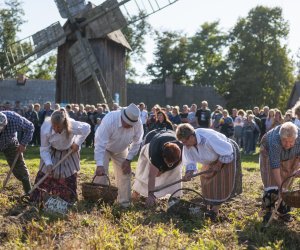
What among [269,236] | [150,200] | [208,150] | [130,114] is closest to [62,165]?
[130,114]

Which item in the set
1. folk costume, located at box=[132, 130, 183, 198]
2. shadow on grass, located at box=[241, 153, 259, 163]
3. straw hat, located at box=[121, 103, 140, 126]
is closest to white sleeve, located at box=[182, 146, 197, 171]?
folk costume, located at box=[132, 130, 183, 198]

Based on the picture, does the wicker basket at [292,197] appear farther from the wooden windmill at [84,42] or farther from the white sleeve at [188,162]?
the wooden windmill at [84,42]

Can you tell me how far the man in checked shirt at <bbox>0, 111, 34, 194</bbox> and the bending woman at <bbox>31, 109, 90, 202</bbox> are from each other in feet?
1.62

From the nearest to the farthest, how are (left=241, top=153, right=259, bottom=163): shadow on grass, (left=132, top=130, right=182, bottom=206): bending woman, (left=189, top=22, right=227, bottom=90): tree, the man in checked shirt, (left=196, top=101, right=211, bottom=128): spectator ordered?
(left=132, top=130, right=182, bottom=206): bending woman
the man in checked shirt
(left=241, top=153, right=259, bottom=163): shadow on grass
(left=196, top=101, right=211, bottom=128): spectator
(left=189, top=22, right=227, bottom=90): tree

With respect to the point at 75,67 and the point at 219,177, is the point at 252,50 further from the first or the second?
the point at 219,177

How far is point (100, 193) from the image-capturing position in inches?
285

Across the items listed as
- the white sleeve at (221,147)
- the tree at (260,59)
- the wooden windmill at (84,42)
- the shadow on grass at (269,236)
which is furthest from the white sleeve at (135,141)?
the tree at (260,59)

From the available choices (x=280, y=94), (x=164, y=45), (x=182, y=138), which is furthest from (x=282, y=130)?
(x=164, y=45)

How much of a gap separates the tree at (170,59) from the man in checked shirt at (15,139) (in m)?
42.9

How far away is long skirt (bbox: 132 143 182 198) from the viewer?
26.5 feet

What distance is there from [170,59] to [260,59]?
392 inches

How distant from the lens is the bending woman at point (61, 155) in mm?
7480

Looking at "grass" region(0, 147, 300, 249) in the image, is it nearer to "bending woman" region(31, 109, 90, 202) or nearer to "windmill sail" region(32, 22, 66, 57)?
"bending woman" region(31, 109, 90, 202)

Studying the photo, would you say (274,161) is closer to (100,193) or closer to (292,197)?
(292,197)
